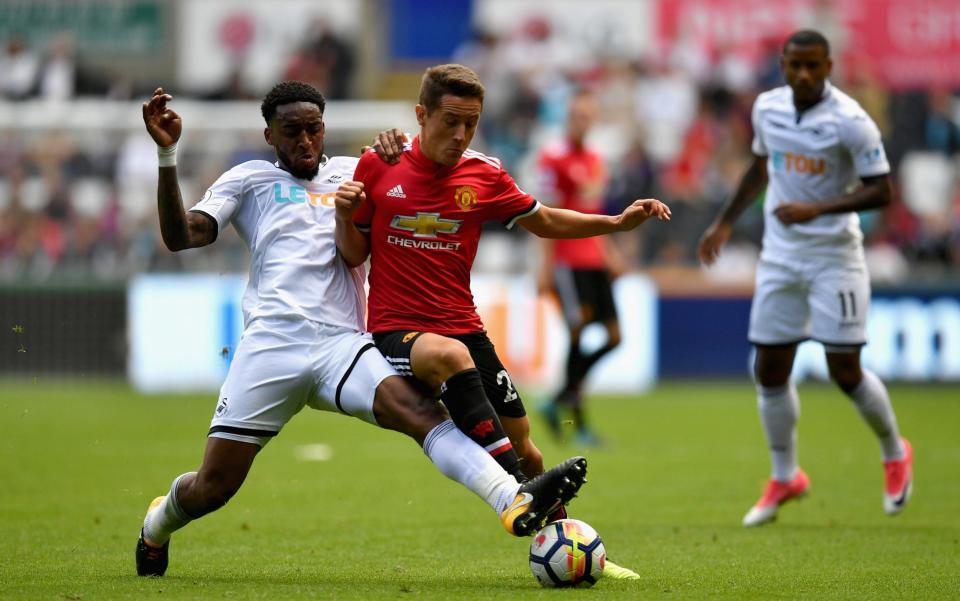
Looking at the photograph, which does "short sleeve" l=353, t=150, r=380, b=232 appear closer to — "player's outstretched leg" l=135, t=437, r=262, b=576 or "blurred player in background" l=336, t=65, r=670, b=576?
"blurred player in background" l=336, t=65, r=670, b=576

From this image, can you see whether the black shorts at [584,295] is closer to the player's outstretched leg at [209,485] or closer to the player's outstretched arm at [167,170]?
the player's outstretched leg at [209,485]

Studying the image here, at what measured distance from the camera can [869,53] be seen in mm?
22234

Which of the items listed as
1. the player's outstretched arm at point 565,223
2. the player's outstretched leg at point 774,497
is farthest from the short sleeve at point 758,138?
the player's outstretched arm at point 565,223

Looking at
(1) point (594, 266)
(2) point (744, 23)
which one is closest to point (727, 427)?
(1) point (594, 266)

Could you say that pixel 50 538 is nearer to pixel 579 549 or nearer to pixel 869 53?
pixel 579 549

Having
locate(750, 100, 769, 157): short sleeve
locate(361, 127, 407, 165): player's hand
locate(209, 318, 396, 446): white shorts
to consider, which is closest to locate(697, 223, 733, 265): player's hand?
locate(750, 100, 769, 157): short sleeve

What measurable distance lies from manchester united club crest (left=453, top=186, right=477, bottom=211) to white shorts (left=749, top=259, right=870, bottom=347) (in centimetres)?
270

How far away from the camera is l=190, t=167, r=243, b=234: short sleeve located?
6.24 m

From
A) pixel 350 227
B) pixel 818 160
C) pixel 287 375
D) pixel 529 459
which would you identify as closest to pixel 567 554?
pixel 529 459

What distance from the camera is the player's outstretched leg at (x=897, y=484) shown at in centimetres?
827

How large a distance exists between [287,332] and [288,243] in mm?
408

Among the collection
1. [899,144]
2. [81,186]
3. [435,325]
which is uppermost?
[435,325]

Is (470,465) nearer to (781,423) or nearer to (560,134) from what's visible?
(781,423)

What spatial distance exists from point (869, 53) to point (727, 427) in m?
10.3
